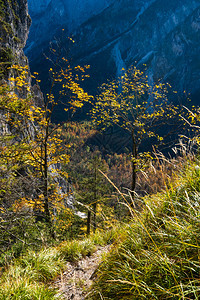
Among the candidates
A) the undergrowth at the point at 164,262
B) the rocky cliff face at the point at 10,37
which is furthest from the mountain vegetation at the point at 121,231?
the rocky cliff face at the point at 10,37

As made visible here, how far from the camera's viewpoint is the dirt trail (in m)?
2.57

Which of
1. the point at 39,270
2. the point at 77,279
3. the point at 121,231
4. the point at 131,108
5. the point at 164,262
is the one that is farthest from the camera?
the point at 131,108

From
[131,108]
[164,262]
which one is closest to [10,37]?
[131,108]

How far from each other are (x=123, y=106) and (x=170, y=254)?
9.37 metres

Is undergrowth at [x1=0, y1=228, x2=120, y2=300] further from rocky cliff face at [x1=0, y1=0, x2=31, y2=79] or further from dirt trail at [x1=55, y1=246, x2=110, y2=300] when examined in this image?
rocky cliff face at [x1=0, y1=0, x2=31, y2=79]

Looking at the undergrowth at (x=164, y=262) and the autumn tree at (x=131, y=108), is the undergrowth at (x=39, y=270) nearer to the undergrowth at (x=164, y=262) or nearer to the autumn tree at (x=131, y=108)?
the undergrowth at (x=164, y=262)

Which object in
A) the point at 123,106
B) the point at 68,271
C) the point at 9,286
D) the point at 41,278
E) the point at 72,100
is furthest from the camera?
the point at 123,106

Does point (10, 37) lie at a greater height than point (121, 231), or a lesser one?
greater

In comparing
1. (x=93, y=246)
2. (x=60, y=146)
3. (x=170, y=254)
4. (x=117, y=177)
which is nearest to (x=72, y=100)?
(x=60, y=146)

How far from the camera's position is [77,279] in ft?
10.4

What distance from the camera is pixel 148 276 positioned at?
163 centimetres

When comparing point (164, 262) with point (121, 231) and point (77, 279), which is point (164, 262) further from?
point (77, 279)

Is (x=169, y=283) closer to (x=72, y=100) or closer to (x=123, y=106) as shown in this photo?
(x=72, y=100)

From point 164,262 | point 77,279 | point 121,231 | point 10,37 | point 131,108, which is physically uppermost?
point 10,37
